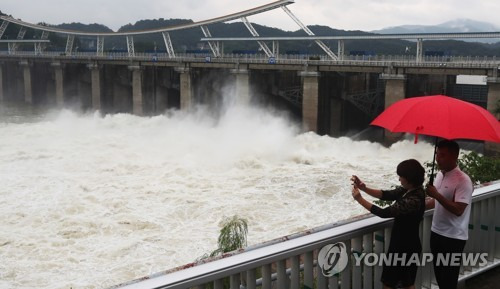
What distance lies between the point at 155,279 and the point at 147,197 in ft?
55.4

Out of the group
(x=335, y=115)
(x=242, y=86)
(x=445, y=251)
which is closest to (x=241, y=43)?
(x=242, y=86)

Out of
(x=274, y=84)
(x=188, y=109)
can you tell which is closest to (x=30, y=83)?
(x=188, y=109)

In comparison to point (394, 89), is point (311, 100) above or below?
below

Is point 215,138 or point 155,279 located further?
point 215,138

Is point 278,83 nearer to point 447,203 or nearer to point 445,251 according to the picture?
point 445,251

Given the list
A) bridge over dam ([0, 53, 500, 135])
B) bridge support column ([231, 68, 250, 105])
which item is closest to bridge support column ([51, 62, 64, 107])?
bridge over dam ([0, 53, 500, 135])

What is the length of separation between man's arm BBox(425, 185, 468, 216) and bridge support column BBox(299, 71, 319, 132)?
28185 millimetres

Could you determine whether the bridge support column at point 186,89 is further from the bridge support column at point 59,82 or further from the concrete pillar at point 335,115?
the bridge support column at point 59,82

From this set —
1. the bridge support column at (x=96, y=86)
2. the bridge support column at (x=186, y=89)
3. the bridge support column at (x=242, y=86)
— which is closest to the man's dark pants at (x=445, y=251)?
the bridge support column at (x=242, y=86)

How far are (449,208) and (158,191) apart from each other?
56.7 feet

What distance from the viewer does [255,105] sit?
36.8 meters

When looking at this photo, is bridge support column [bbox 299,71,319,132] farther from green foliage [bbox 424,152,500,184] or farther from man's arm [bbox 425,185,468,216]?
man's arm [bbox 425,185,468,216]

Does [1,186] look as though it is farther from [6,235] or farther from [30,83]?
[30,83]

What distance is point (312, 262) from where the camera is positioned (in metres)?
3.70
